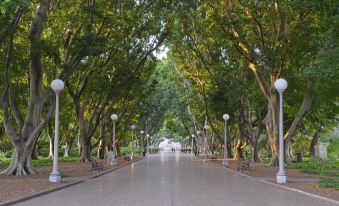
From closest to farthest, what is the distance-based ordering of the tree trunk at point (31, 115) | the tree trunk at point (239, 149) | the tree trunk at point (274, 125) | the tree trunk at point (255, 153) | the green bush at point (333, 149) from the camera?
the tree trunk at point (31, 115) < the tree trunk at point (274, 125) < the tree trunk at point (255, 153) < the green bush at point (333, 149) < the tree trunk at point (239, 149)

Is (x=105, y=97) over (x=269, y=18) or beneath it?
beneath

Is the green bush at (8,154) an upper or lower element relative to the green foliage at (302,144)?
lower

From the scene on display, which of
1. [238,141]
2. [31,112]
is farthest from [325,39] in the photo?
[238,141]

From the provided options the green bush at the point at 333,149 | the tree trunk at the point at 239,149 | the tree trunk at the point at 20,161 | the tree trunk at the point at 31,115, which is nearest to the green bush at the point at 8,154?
the tree trunk at the point at 239,149

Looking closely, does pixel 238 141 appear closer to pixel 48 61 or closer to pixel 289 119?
pixel 289 119

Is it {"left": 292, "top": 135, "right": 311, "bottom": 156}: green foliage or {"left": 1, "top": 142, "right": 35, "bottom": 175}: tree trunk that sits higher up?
{"left": 292, "top": 135, "right": 311, "bottom": 156}: green foliage

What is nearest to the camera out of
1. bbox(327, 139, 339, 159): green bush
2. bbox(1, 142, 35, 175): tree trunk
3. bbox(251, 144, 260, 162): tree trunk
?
bbox(1, 142, 35, 175): tree trunk

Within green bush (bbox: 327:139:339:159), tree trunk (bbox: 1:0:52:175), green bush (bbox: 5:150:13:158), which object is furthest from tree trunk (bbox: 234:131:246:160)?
green bush (bbox: 5:150:13:158)

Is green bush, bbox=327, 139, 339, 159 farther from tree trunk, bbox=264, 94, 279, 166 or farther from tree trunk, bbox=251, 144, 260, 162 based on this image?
tree trunk, bbox=264, 94, 279, 166

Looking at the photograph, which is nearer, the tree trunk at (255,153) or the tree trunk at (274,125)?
the tree trunk at (274,125)

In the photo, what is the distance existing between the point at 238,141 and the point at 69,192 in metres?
34.7

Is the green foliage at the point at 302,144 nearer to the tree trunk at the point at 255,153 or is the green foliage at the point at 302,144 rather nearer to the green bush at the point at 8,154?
the tree trunk at the point at 255,153

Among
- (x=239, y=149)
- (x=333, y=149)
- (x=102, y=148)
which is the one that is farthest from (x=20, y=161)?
(x=333, y=149)

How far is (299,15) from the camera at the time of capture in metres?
27.0
